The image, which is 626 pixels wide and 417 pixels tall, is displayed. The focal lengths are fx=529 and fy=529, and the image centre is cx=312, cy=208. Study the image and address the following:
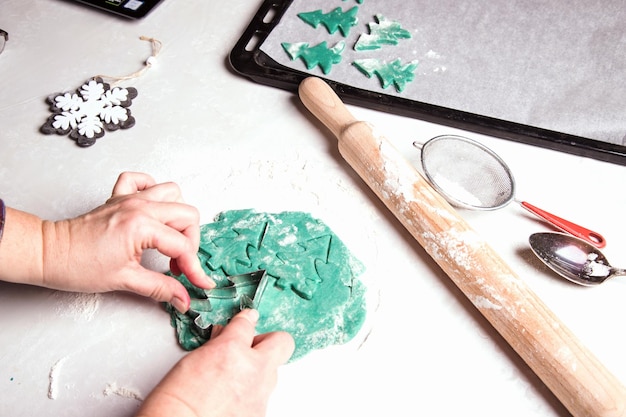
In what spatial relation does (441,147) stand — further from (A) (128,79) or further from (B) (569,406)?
(A) (128,79)

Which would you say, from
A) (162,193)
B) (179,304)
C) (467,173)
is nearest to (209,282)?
(179,304)

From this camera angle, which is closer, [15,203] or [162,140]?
[15,203]

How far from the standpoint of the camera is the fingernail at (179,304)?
870 mm

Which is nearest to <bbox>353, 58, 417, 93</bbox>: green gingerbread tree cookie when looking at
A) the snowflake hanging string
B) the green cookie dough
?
the green cookie dough

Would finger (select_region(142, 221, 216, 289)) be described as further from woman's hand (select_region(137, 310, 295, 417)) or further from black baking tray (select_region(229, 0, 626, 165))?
black baking tray (select_region(229, 0, 626, 165))

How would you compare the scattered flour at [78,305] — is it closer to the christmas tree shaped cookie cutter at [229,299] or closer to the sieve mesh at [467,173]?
the christmas tree shaped cookie cutter at [229,299]

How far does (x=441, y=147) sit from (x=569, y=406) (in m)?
0.56

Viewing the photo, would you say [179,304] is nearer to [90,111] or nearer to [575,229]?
[90,111]

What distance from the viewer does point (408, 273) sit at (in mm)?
1009

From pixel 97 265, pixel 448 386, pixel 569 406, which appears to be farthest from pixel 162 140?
pixel 569 406

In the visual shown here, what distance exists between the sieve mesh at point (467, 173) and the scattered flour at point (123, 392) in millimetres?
672

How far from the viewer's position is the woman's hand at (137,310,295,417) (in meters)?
0.71

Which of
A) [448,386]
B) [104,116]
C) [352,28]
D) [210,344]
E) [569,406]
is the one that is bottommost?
[104,116]

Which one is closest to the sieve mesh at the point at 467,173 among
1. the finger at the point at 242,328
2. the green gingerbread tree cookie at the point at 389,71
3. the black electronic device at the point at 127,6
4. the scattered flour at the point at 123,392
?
the green gingerbread tree cookie at the point at 389,71
